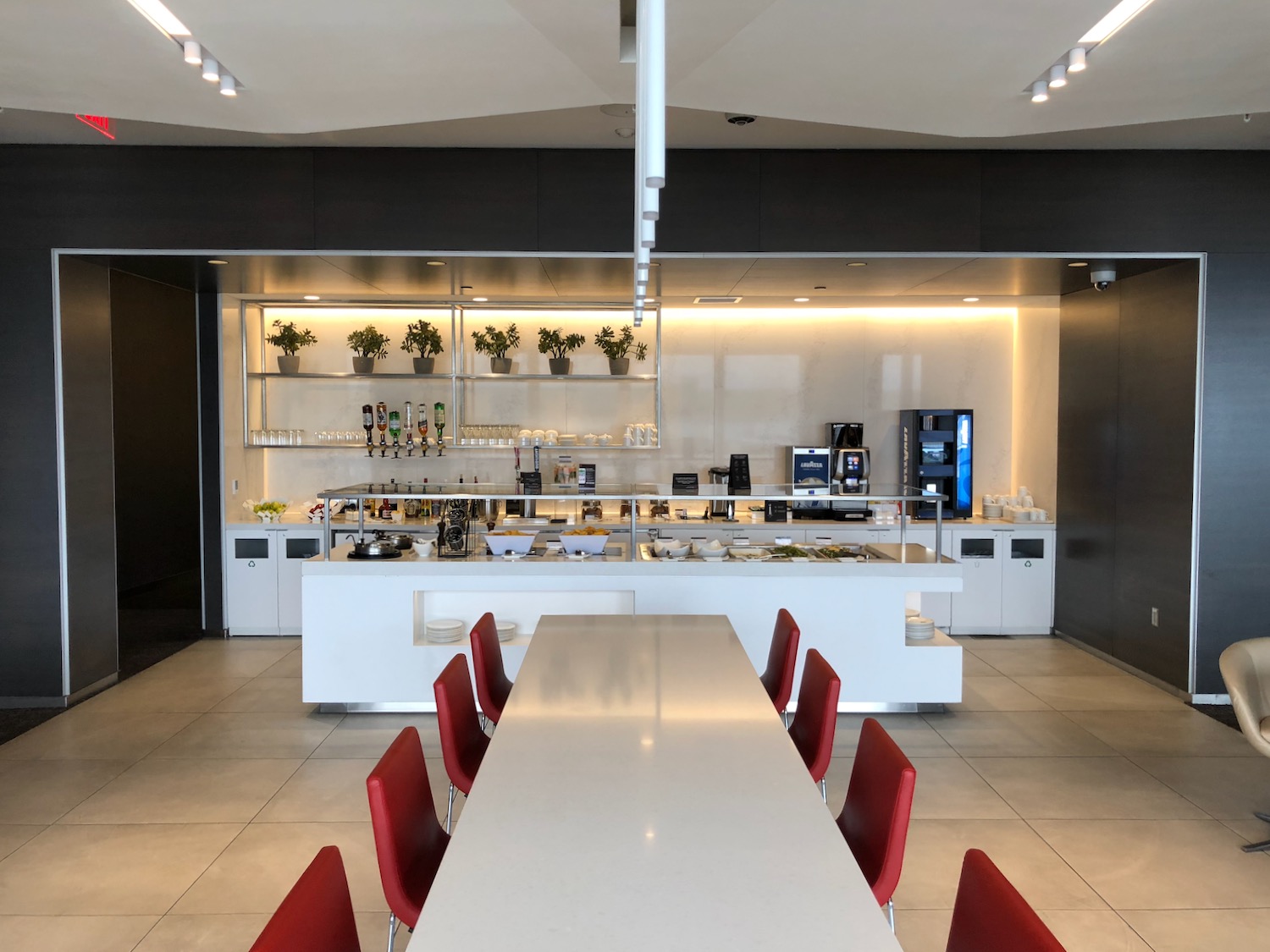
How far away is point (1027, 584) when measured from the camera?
23.1ft

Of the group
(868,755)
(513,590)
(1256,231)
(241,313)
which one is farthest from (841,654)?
(241,313)

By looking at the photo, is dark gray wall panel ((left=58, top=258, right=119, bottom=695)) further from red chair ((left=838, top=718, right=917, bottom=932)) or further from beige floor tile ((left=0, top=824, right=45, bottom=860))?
red chair ((left=838, top=718, right=917, bottom=932))

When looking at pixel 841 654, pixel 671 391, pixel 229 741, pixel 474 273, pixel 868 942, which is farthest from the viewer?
pixel 671 391

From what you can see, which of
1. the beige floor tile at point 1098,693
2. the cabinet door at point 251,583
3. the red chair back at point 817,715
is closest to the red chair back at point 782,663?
the red chair back at point 817,715

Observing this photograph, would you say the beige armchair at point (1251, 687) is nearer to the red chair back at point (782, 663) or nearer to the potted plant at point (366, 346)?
the red chair back at point (782, 663)

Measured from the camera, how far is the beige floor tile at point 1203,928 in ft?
9.53

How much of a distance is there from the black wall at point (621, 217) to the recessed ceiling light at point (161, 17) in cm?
230

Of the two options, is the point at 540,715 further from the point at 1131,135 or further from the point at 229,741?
the point at 1131,135

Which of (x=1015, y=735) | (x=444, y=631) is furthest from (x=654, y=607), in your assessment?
Answer: (x=1015, y=735)

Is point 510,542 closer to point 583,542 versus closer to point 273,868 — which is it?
point 583,542

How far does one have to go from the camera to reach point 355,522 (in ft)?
22.5

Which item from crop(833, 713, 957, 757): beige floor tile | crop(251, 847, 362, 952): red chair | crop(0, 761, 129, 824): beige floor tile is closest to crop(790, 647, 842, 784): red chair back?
crop(833, 713, 957, 757): beige floor tile

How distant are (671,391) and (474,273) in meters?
2.35

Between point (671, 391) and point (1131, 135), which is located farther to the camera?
point (671, 391)
